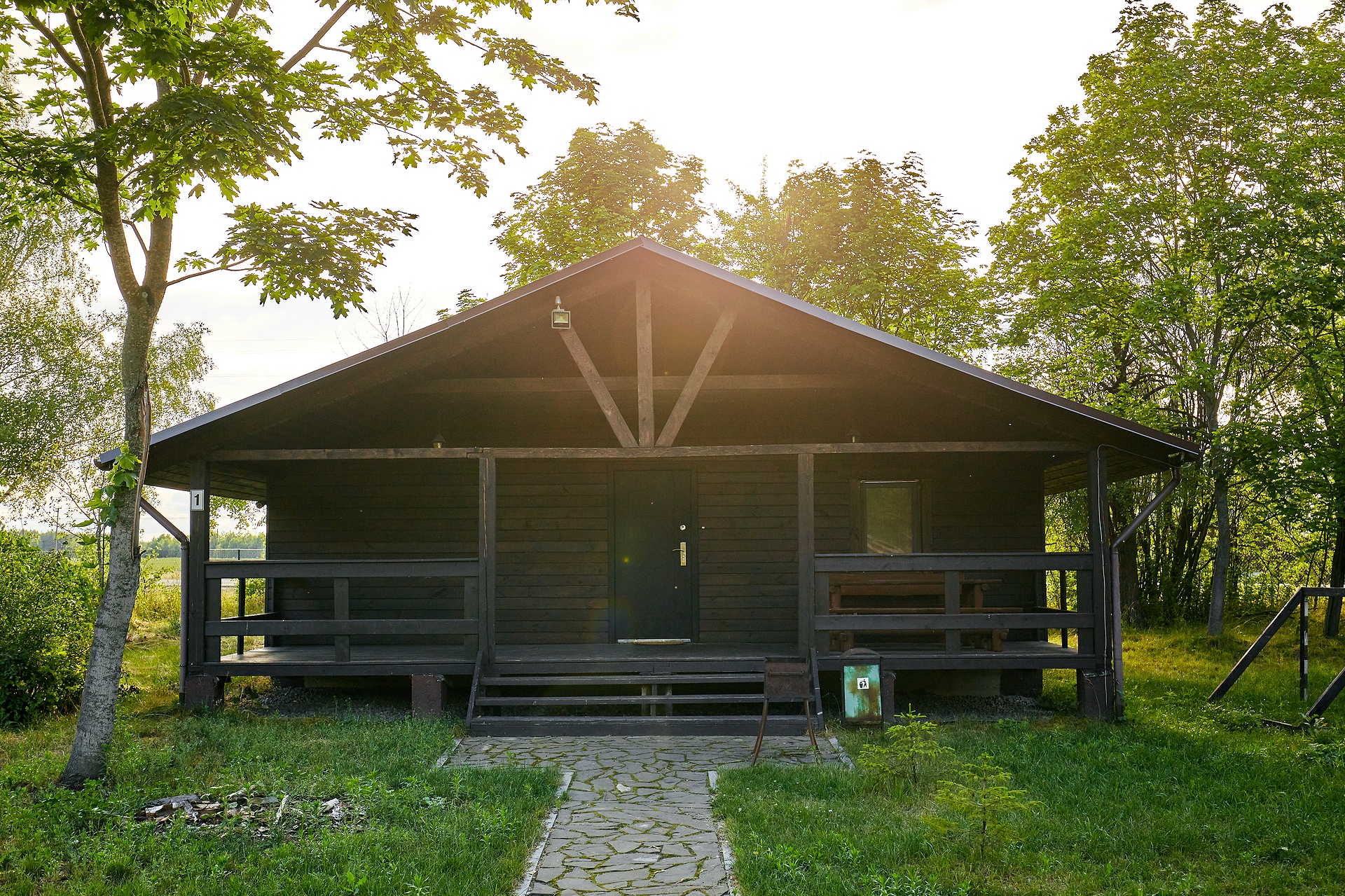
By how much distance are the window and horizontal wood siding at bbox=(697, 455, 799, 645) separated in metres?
0.96

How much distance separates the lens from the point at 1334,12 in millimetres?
18188

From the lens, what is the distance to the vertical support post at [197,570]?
976 centimetres

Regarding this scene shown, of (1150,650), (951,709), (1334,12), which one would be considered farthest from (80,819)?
(1334,12)

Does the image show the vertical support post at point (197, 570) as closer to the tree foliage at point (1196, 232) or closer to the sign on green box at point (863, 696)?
the sign on green box at point (863, 696)

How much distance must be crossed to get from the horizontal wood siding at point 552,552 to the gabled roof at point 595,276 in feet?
10.6

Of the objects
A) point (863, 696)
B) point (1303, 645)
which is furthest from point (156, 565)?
point (1303, 645)

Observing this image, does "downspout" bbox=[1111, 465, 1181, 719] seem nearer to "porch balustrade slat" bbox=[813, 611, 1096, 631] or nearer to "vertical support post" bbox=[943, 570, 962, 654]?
"porch balustrade slat" bbox=[813, 611, 1096, 631]

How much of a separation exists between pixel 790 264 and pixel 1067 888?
920 inches

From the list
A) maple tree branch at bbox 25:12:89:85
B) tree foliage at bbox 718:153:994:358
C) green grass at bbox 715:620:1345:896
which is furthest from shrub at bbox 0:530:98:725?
tree foliage at bbox 718:153:994:358

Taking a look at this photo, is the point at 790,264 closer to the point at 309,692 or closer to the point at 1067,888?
the point at 309,692

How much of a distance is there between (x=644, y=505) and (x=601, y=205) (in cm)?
1447

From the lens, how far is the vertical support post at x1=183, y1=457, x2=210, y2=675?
976 cm

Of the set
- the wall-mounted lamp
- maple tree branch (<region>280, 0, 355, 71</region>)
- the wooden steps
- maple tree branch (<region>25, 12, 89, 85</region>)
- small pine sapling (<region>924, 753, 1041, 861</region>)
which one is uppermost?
maple tree branch (<region>280, 0, 355, 71</region>)

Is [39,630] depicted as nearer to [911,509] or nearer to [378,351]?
[378,351]
